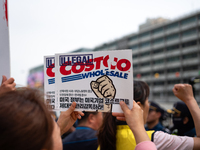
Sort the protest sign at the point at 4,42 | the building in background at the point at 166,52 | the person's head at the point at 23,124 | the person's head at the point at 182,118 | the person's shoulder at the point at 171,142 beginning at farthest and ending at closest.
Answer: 1. the building in background at the point at 166,52
2. the person's head at the point at 182,118
3. the protest sign at the point at 4,42
4. the person's shoulder at the point at 171,142
5. the person's head at the point at 23,124

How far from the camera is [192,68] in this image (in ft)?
153

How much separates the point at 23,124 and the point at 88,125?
223 cm

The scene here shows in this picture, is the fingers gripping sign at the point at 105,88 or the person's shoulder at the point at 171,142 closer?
the fingers gripping sign at the point at 105,88

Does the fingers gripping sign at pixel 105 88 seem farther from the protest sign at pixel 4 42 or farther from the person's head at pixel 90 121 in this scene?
the person's head at pixel 90 121

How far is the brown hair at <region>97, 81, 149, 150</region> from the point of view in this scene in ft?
5.32

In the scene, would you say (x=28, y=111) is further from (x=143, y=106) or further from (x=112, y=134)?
(x=143, y=106)

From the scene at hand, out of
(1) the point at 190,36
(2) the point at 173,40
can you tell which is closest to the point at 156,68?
(2) the point at 173,40

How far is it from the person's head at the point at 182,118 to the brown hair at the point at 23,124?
2.46m

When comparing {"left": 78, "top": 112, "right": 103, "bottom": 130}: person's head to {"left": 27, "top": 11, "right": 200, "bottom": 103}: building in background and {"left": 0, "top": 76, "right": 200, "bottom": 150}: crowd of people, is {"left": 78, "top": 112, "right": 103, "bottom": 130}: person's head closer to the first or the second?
{"left": 0, "top": 76, "right": 200, "bottom": 150}: crowd of people

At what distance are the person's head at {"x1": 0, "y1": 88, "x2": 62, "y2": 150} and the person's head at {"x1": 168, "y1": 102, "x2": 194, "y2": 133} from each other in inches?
96.6

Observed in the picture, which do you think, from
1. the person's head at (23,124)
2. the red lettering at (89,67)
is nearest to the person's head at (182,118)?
the red lettering at (89,67)

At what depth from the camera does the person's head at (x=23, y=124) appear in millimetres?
719

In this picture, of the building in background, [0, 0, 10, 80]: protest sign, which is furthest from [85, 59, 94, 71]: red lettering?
the building in background

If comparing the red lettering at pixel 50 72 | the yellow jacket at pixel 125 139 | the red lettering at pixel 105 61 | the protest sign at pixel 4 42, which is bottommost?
the yellow jacket at pixel 125 139
